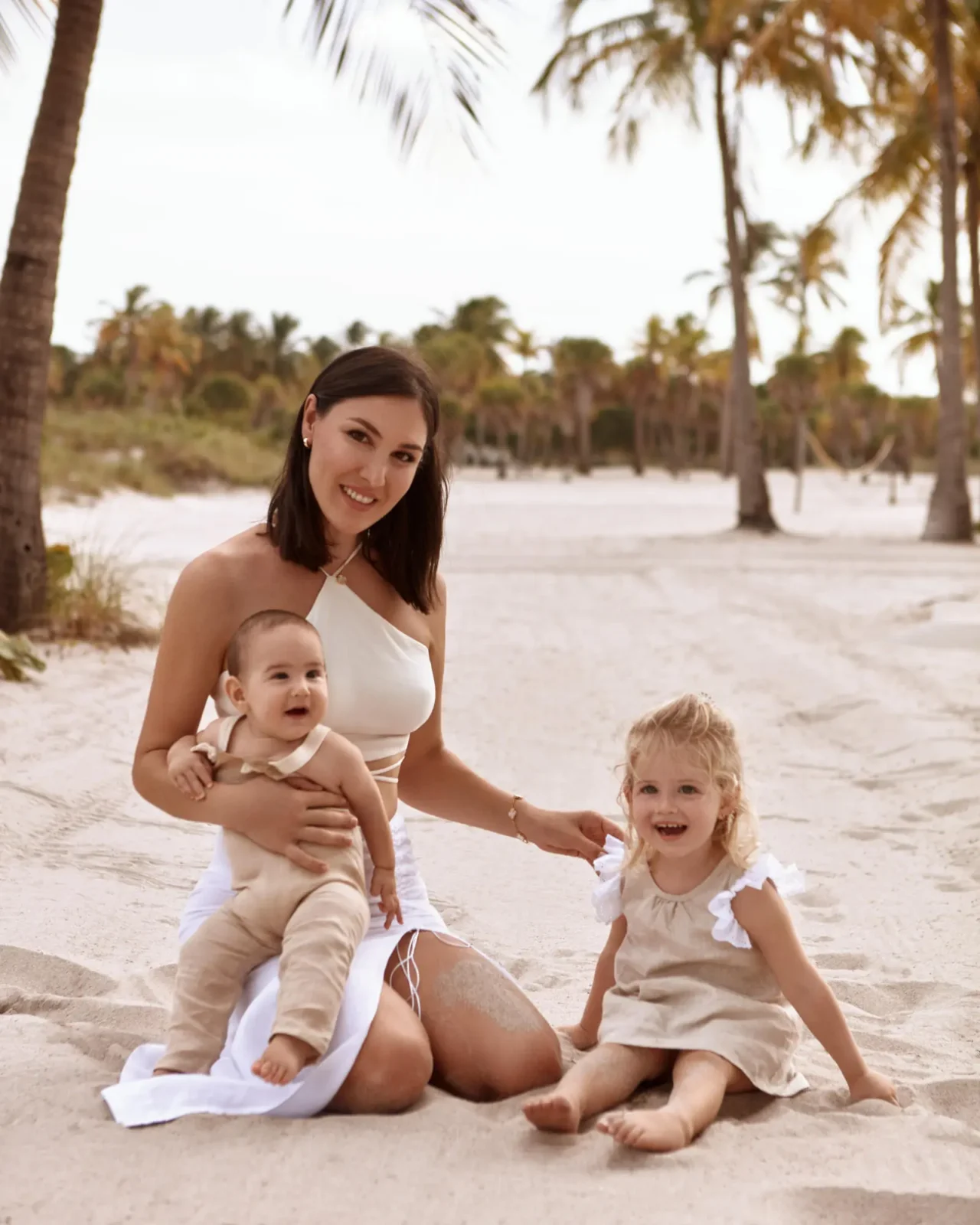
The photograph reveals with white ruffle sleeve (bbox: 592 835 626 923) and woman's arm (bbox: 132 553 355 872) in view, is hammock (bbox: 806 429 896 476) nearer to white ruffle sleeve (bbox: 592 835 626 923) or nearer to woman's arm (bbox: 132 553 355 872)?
white ruffle sleeve (bbox: 592 835 626 923)

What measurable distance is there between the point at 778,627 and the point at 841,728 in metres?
3.62

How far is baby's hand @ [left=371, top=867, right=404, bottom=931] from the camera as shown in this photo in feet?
9.19

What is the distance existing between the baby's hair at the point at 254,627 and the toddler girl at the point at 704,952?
76 centimetres

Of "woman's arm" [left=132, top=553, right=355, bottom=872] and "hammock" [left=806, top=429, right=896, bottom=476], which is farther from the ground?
"hammock" [left=806, top=429, right=896, bottom=476]

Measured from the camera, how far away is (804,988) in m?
2.78

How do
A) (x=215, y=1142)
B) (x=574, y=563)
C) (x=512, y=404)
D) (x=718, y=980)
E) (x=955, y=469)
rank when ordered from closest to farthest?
(x=215, y=1142)
(x=718, y=980)
(x=574, y=563)
(x=955, y=469)
(x=512, y=404)

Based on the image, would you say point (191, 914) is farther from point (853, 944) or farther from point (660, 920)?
point (853, 944)

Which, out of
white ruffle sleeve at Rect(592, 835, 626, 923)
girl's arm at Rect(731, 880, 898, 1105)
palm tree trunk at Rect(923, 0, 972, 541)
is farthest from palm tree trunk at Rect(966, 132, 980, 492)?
girl's arm at Rect(731, 880, 898, 1105)

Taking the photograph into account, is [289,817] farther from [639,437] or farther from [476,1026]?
[639,437]

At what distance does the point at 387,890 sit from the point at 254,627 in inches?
23.8

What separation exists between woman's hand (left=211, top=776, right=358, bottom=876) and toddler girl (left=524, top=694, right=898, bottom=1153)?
65 cm

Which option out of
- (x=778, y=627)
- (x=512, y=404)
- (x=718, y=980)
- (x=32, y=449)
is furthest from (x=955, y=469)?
(x=512, y=404)

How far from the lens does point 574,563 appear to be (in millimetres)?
16500

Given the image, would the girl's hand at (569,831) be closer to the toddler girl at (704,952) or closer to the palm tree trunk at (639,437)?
the toddler girl at (704,952)
